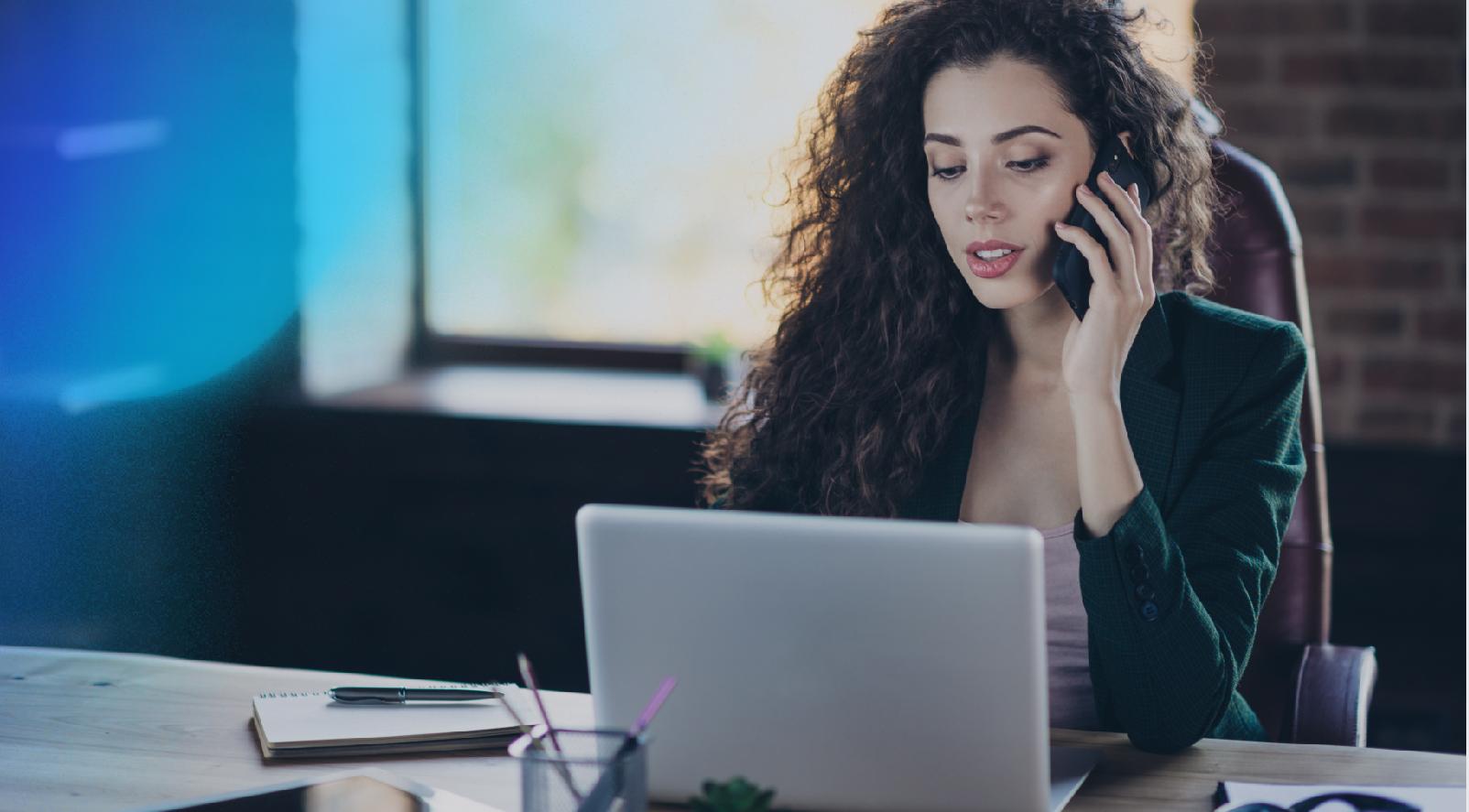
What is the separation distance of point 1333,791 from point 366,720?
29.5 inches

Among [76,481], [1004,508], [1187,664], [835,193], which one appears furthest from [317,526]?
[1187,664]

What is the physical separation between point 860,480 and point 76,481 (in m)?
1.69

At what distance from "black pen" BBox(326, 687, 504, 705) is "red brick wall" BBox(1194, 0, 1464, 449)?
1718 millimetres

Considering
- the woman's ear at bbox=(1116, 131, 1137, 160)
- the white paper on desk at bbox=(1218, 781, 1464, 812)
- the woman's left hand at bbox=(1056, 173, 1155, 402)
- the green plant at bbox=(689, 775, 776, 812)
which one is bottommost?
the white paper on desk at bbox=(1218, 781, 1464, 812)

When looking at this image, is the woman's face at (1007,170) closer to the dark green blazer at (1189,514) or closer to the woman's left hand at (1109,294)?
the woman's left hand at (1109,294)

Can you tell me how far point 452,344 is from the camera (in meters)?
2.93

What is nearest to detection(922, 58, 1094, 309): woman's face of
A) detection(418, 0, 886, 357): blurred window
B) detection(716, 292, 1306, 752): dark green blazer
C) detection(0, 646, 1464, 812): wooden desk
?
detection(716, 292, 1306, 752): dark green blazer

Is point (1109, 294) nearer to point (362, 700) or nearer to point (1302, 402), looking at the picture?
point (1302, 402)

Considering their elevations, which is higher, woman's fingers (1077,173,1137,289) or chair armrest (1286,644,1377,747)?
woman's fingers (1077,173,1137,289)

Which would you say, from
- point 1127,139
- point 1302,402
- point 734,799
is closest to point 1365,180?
point 1302,402

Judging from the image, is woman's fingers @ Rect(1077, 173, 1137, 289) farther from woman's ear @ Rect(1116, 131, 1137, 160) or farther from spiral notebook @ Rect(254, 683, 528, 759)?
spiral notebook @ Rect(254, 683, 528, 759)

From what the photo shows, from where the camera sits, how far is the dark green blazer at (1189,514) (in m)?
1.21

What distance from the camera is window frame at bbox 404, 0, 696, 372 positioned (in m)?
2.85

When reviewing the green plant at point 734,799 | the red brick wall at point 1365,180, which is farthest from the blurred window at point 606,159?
the green plant at point 734,799
